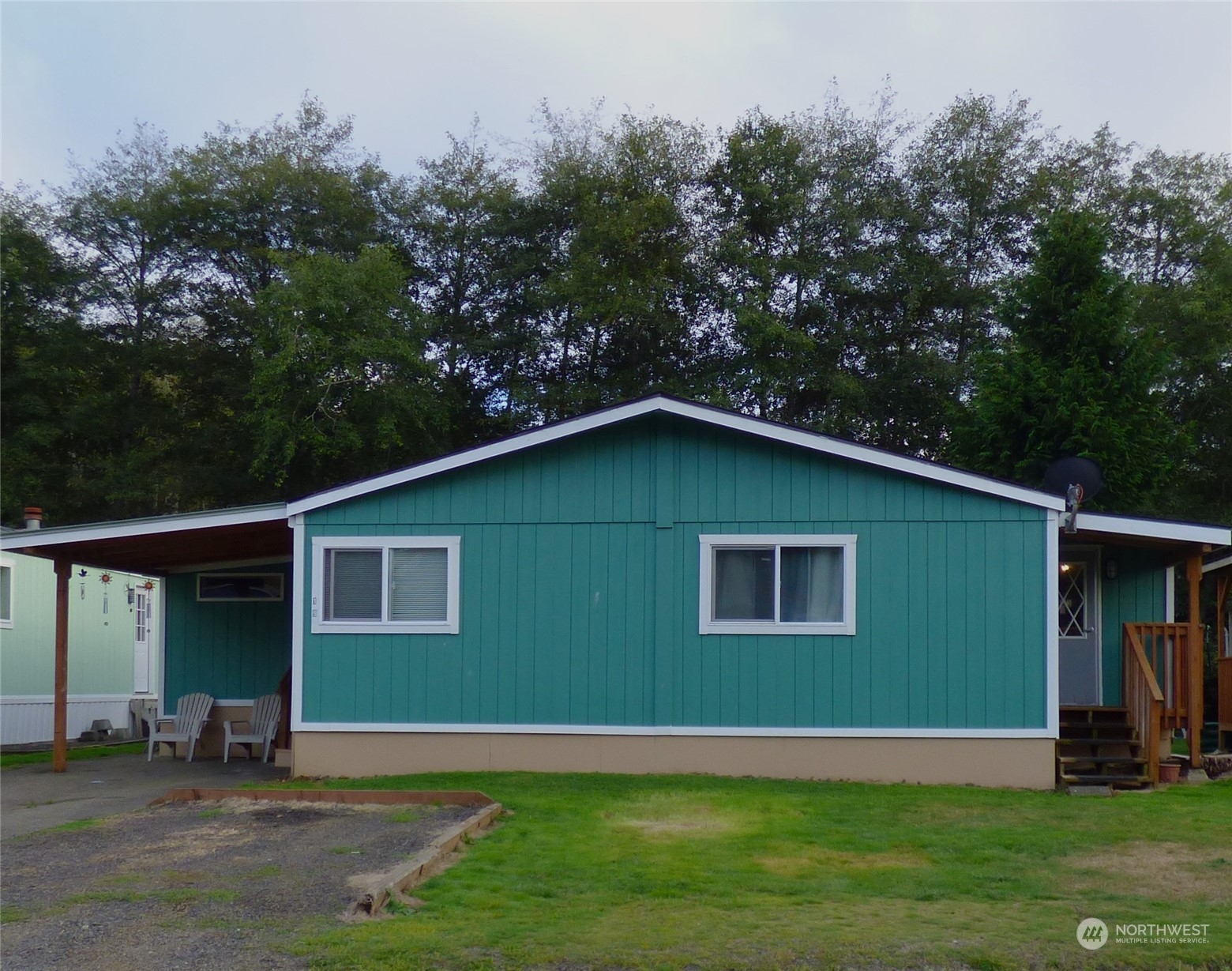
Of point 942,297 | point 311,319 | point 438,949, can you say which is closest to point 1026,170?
point 942,297

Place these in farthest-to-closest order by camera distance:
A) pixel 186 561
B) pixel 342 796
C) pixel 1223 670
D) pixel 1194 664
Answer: pixel 1223 670
pixel 186 561
pixel 1194 664
pixel 342 796

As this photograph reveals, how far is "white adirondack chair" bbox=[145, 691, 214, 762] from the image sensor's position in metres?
14.1

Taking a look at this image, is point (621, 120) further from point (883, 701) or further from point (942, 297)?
point (883, 701)

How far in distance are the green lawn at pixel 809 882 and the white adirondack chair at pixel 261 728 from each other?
4472 mm

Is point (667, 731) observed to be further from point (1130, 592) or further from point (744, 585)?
point (1130, 592)

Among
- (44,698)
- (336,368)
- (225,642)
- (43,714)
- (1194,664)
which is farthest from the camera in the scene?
(336,368)

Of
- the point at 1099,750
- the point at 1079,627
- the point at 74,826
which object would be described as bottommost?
the point at 74,826

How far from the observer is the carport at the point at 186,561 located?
11.8 m

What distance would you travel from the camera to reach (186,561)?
1448 cm

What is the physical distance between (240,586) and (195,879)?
8076 mm

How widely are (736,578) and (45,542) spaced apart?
6618 mm

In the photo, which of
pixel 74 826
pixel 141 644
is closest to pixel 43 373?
pixel 141 644

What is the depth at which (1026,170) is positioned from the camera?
25.4m

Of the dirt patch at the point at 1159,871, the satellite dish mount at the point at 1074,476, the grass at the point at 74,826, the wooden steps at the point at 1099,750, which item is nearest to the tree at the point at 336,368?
the satellite dish mount at the point at 1074,476
